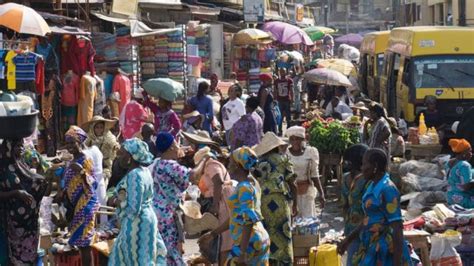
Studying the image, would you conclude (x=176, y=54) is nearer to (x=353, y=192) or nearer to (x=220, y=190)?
(x=220, y=190)

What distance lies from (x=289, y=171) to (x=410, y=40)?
428 inches

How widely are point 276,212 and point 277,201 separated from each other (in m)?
0.10

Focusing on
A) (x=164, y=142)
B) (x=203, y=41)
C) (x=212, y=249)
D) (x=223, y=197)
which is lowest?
(x=212, y=249)

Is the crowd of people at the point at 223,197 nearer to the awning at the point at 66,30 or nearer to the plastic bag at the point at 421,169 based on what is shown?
the plastic bag at the point at 421,169

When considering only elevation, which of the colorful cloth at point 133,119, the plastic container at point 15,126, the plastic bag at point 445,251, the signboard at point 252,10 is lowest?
the plastic bag at point 445,251

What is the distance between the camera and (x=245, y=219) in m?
7.53

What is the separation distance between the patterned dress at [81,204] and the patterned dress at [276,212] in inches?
59.5

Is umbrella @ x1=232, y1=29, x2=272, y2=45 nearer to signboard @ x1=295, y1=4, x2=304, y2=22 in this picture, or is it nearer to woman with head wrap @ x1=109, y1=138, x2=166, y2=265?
signboard @ x1=295, y1=4, x2=304, y2=22

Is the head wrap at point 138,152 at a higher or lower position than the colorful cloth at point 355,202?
higher

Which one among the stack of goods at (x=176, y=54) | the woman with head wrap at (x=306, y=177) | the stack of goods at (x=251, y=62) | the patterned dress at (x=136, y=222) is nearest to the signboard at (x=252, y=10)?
the stack of goods at (x=251, y=62)

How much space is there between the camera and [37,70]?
597 inches

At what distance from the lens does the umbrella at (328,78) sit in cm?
2294

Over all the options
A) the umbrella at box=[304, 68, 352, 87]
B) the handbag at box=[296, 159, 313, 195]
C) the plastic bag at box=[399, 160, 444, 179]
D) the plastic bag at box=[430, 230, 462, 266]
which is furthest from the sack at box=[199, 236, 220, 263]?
the umbrella at box=[304, 68, 352, 87]

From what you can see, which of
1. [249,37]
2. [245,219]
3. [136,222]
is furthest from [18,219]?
[249,37]
